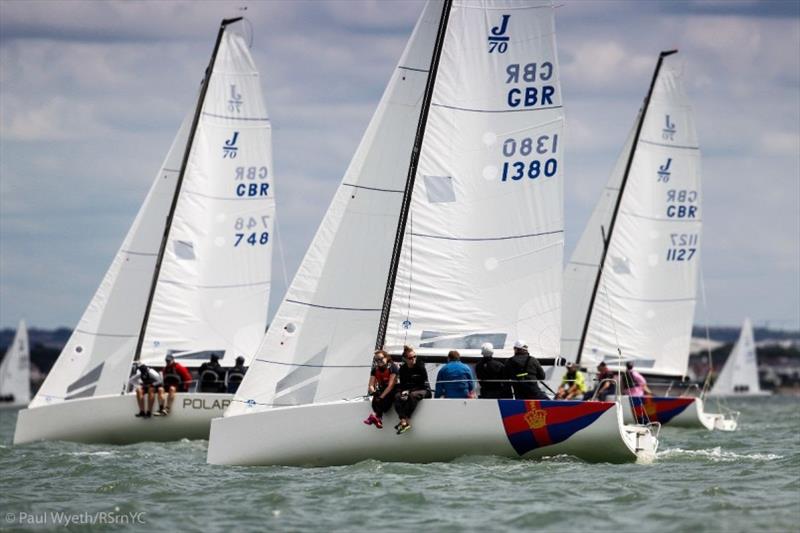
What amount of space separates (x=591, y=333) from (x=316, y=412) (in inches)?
702

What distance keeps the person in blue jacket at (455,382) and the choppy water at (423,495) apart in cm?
89

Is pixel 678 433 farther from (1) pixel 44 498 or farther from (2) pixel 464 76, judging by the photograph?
(1) pixel 44 498

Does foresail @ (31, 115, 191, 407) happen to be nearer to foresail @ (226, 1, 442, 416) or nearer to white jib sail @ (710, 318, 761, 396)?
foresail @ (226, 1, 442, 416)

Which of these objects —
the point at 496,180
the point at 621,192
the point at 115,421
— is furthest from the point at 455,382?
the point at 621,192

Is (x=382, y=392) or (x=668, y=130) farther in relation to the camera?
(x=668, y=130)

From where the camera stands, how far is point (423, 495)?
→ 50.2 ft

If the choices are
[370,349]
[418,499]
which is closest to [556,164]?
[370,349]

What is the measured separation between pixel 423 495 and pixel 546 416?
3104 millimetres

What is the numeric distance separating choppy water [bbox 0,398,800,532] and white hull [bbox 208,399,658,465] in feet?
0.67

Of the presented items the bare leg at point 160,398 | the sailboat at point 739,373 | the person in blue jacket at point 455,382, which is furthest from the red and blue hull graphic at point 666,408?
the sailboat at point 739,373

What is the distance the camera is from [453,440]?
714 inches

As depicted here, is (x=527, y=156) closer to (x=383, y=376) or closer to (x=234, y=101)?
(x=383, y=376)

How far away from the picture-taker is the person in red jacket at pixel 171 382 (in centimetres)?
2584
